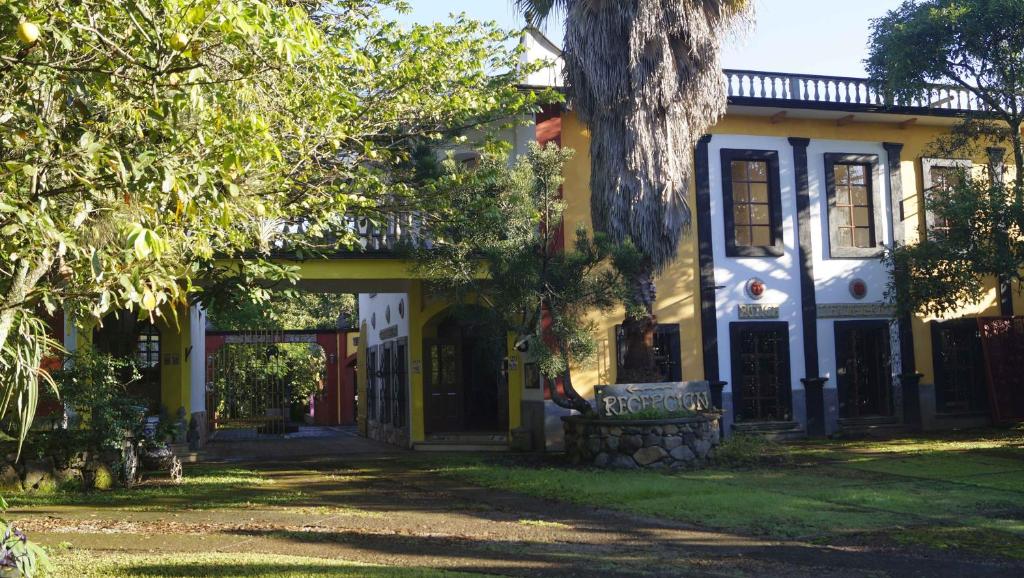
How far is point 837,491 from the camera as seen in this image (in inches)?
448

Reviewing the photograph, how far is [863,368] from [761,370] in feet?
7.78

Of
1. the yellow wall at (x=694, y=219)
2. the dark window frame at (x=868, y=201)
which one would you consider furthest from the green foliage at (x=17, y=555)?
the dark window frame at (x=868, y=201)

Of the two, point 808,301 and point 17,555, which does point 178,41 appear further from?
point 808,301

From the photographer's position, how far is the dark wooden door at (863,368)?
1942cm

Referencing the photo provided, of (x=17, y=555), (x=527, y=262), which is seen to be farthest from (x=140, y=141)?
(x=527, y=262)

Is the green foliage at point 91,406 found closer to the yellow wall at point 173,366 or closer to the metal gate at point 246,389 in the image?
the yellow wall at point 173,366

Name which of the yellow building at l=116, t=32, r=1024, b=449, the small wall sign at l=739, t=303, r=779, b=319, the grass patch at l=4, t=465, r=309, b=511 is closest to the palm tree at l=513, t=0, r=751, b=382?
the yellow building at l=116, t=32, r=1024, b=449

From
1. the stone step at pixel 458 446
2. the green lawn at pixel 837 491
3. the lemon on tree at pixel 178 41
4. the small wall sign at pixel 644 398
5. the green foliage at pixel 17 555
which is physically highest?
the lemon on tree at pixel 178 41

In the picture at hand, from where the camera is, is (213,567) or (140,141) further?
(213,567)

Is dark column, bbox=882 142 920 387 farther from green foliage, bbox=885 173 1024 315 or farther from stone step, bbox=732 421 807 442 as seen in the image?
stone step, bbox=732 421 807 442

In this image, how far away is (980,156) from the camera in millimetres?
20312

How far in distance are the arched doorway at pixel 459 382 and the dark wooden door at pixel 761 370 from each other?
15.8ft

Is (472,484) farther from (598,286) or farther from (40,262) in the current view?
(40,262)

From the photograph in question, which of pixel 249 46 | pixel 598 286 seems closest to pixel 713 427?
pixel 598 286
